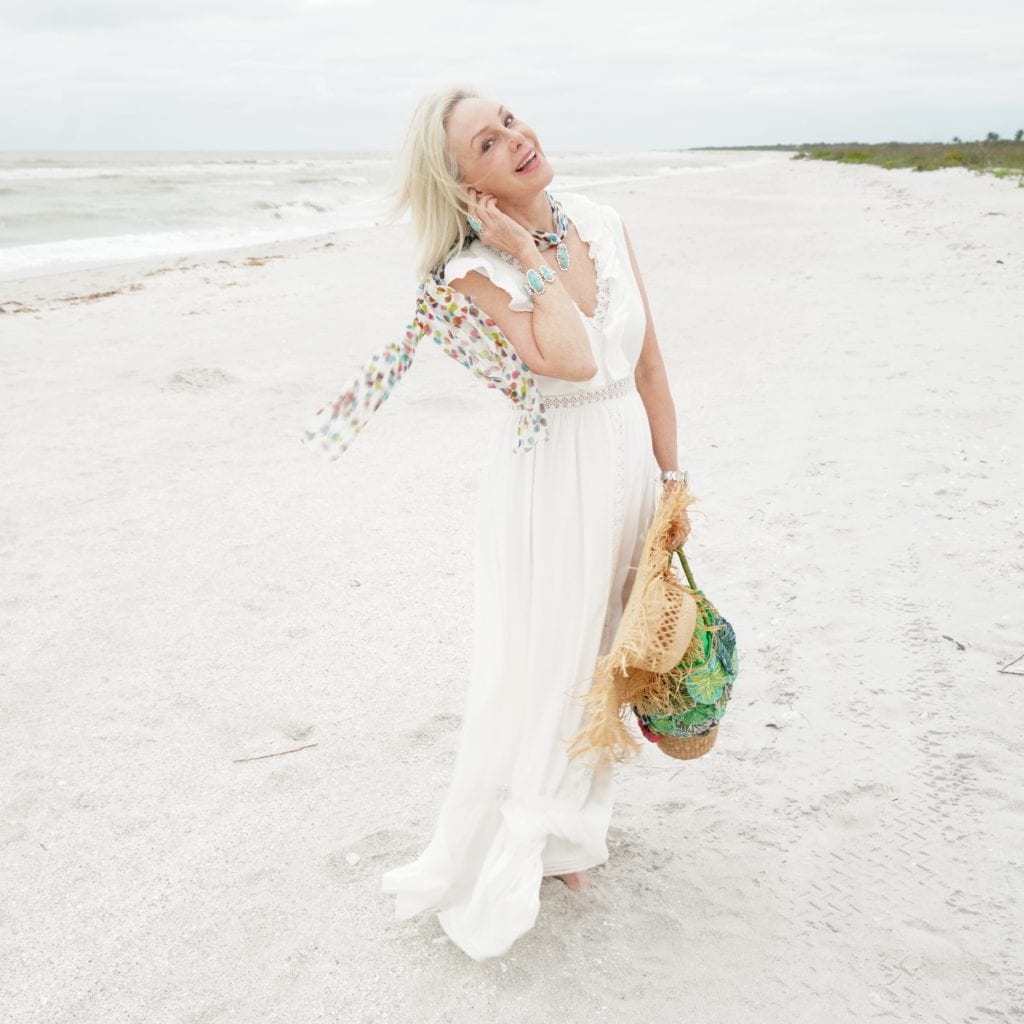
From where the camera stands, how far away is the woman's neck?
83.0 inches

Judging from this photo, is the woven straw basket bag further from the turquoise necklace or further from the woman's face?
the woman's face

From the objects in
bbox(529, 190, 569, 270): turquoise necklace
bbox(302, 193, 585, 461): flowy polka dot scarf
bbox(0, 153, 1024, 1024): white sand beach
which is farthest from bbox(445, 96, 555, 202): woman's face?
bbox(0, 153, 1024, 1024): white sand beach

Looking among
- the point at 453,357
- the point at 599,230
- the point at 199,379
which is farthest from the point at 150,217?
the point at 453,357

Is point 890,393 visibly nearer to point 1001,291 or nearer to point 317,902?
point 1001,291

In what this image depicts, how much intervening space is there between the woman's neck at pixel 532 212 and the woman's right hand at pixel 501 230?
94 mm

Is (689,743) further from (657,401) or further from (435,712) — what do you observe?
(435,712)

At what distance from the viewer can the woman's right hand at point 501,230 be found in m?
1.98

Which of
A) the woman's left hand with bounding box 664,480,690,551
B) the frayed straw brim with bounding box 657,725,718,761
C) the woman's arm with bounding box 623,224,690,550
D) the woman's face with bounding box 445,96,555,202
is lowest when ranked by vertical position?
the frayed straw brim with bounding box 657,725,718,761

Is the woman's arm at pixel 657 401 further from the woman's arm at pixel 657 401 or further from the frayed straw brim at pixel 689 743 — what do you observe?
the frayed straw brim at pixel 689 743

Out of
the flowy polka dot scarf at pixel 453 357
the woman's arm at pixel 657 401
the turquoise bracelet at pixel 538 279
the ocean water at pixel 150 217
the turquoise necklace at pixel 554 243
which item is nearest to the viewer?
the turquoise bracelet at pixel 538 279

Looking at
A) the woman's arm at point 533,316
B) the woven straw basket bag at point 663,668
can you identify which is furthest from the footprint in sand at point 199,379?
the woven straw basket bag at point 663,668

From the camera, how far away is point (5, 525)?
15.9 ft

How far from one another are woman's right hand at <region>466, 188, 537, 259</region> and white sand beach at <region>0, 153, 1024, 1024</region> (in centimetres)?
124

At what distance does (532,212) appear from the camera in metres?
2.14
